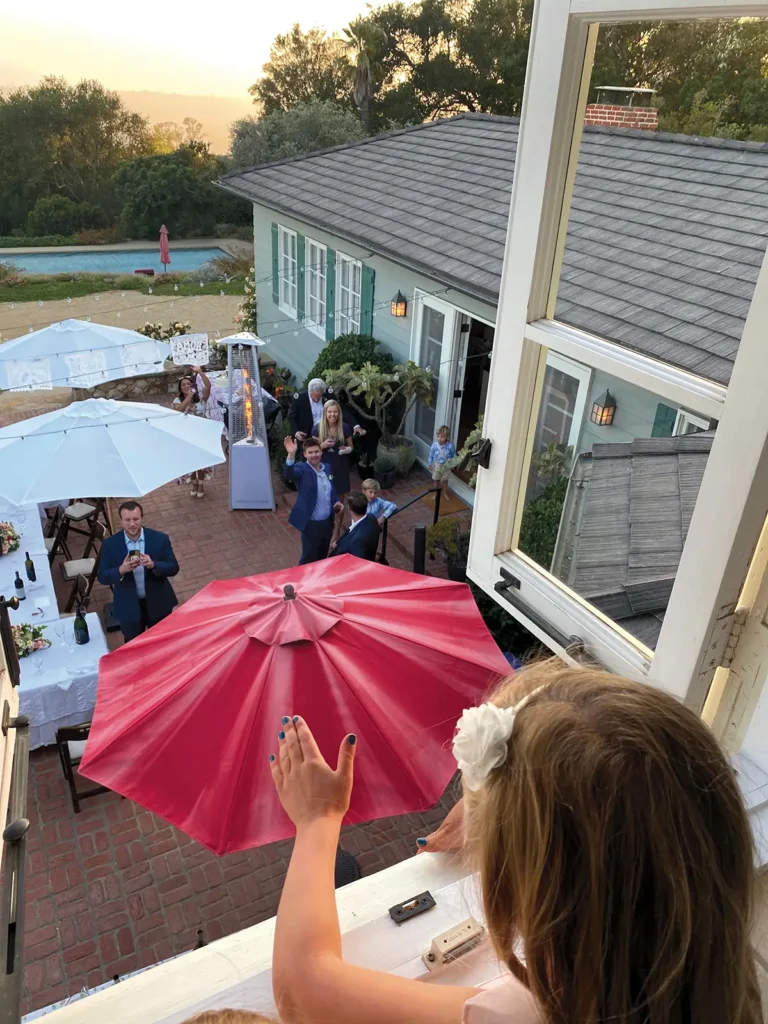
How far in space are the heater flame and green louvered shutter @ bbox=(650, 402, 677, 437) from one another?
7.47m

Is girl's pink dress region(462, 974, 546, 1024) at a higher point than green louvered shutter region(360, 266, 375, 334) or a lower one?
higher

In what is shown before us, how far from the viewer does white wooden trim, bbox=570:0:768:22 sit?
1265mm

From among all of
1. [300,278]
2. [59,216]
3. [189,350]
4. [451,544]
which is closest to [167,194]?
[59,216]

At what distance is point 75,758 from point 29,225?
34165 mm

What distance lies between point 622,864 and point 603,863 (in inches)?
1.0

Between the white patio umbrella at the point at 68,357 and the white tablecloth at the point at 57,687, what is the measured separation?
5.25 m

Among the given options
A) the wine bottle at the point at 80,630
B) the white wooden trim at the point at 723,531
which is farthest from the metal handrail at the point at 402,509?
the white wooden trim at the point at 723,531

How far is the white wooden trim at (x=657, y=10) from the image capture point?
126 cm

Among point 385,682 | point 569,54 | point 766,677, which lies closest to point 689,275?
point 569,54

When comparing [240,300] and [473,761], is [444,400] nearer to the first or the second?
[473,761]

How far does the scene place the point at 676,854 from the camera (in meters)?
0.89

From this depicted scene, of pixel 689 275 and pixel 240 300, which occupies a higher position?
pixel 689 275

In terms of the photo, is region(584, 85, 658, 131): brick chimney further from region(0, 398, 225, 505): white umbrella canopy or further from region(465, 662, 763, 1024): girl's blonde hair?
region(0, 398, 225, 505): white umbrella canopy

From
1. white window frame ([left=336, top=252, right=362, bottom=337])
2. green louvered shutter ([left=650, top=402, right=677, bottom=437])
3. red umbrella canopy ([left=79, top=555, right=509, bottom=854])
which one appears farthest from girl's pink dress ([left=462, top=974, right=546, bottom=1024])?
white window frame ([left=336, top=252, right=362, bottom=337])
